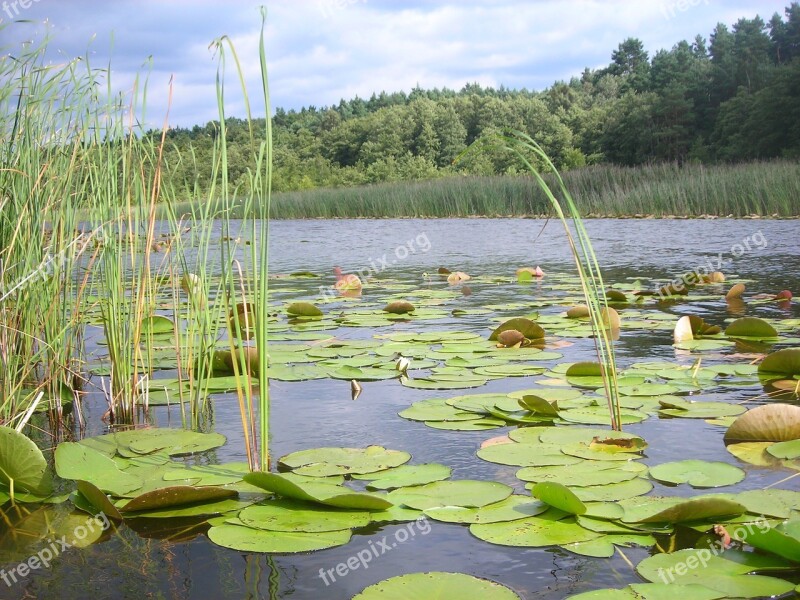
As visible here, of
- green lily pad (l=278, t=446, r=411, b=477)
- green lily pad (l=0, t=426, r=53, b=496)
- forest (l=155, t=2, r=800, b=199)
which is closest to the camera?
green lily pad (l=0, t=426, r=53, b=496)

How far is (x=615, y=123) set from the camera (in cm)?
2947

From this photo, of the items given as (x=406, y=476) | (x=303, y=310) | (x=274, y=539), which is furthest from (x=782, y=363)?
(x=303, y=310)

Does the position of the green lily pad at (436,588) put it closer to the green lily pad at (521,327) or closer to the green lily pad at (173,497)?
the green lily pad at (173,497)

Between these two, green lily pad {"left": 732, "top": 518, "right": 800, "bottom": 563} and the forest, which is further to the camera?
the forest

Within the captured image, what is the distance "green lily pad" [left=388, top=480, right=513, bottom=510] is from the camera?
1.38 m

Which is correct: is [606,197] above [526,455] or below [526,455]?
above

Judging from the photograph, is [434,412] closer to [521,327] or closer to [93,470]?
[93,470]

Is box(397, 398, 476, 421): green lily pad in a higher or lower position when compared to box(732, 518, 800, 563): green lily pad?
lower

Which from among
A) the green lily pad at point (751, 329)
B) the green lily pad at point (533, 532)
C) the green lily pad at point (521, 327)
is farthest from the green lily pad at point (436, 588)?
the green lily pad at point (751, 329)

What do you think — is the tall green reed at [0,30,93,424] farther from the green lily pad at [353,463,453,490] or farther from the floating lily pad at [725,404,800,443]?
the floating lily pad at [725,404,800,443]

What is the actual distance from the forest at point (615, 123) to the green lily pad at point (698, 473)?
47.6ft

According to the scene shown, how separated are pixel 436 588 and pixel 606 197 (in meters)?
13.1

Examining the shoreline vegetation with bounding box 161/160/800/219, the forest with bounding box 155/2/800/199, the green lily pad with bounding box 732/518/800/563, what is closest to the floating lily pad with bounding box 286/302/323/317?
the green lily pad with bounding box 732/518/800/563

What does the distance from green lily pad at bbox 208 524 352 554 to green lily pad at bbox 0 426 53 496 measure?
417 millimetres
